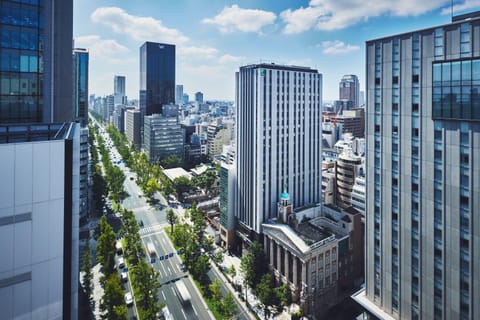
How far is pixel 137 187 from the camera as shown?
94062mm

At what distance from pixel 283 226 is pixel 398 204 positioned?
1895 cm

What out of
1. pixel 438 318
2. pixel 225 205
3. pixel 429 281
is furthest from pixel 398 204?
pixel 225 205

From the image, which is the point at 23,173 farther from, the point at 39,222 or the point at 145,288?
the point at 145,288

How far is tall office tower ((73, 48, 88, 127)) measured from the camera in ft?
192

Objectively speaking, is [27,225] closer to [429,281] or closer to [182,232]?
[429,281]

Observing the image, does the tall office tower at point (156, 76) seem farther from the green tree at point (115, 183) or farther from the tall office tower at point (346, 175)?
the tall office tower at point (346, 175)

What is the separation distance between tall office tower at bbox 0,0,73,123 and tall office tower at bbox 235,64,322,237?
30098 mm

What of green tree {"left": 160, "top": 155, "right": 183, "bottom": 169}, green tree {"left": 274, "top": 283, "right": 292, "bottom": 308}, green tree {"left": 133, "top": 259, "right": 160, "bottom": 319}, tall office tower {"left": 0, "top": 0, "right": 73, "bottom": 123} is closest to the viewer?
tall office tower {"left": 0, "top": 0, "right": 73, "bottom": 123}

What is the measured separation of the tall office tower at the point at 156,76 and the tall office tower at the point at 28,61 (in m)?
131

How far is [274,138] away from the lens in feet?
161

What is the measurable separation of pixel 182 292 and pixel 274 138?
27.0 meters

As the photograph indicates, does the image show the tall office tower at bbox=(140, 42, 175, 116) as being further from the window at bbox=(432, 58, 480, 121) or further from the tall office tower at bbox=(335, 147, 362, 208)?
the window at bbox=(432, 58, 480, 121)

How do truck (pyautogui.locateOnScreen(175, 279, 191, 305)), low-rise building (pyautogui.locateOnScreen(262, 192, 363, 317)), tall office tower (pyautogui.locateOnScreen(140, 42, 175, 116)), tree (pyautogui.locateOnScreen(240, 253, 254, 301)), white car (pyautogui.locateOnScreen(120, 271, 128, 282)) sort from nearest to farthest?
low-rise building (pyautogui.locateOnScreen(262, 192, 363, 317))
truck (pyautogui.locateOnScreen(175, 279, 191, 305))
tree (pyautogui.locateOnScreen(240, 253, 254, 301))
white car (pyautogui.locateOnScreen(120, 271, 128, 282))
tall office tower (pyautogui.locateOnScreen(140, 42, 175, 116))

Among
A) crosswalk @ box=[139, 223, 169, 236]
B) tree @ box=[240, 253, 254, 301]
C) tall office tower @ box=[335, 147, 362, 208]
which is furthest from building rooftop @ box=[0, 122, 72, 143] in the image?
tall office tower @ box=[335, 147, 362, 208]
